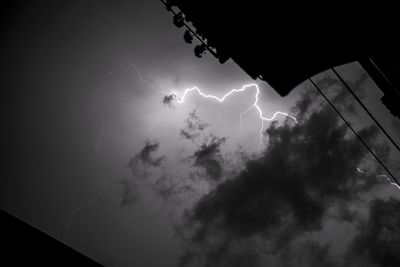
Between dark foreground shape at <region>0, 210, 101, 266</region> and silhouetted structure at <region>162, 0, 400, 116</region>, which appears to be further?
silhouetted structure at <region>162, 0, 400, 116</region>

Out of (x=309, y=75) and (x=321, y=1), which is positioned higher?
(x=321, y=1)

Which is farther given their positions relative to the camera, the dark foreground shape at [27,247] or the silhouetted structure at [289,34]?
the silhouetted structure at [289,34]

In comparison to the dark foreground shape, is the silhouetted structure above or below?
below

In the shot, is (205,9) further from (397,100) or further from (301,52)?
(397,100)

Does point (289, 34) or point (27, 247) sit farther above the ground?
point (27, 247)

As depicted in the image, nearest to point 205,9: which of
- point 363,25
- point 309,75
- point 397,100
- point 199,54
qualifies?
point 199,54

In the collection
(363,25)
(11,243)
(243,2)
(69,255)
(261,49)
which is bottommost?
(363,25)

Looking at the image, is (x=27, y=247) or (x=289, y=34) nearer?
(x=27, y=247)

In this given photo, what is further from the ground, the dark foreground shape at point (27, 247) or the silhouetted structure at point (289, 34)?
the dark foreground shape at point (27, 247)
